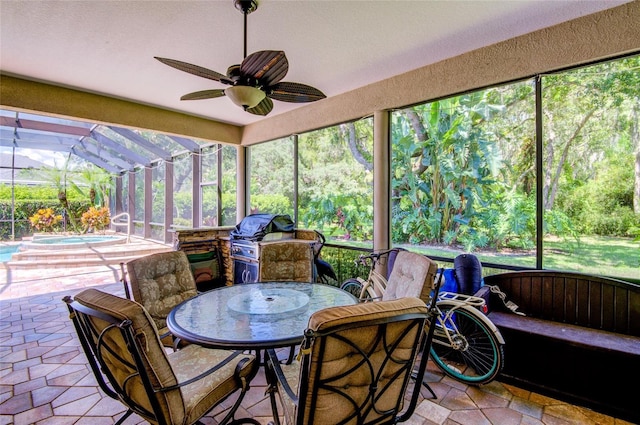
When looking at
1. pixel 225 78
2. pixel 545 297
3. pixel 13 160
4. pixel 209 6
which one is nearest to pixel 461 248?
pixel 545 297

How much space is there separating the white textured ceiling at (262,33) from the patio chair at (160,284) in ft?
6.27

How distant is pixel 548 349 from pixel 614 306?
626 millimetres

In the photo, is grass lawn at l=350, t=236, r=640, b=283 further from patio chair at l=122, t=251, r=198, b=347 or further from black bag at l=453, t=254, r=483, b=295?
patio chair at l=122, t=251, r=198, b=347

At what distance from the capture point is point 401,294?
2451mm

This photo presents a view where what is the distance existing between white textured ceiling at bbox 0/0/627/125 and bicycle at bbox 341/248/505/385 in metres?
2.02

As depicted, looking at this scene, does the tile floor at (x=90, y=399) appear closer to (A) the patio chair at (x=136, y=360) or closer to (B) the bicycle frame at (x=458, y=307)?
(B) the bicycle frame at (x=458, y=307)

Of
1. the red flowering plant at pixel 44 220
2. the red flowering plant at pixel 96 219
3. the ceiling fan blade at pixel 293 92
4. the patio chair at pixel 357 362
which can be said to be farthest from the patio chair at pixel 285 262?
the red flowering plant at pixel 44 220

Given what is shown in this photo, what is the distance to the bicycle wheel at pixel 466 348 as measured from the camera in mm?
2412

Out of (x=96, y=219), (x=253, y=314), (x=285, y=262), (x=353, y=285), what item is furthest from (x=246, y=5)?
(x=96, y=219)

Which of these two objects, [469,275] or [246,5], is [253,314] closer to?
[469,275]

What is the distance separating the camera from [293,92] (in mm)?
2480

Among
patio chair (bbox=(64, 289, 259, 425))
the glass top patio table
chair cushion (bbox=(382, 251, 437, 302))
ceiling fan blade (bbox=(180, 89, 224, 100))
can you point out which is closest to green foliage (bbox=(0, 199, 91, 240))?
ceiling fan blade (bbox=(180, 89, 224, 100))

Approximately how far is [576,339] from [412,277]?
4.00ft

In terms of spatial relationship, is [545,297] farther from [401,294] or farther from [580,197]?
[401,294]
